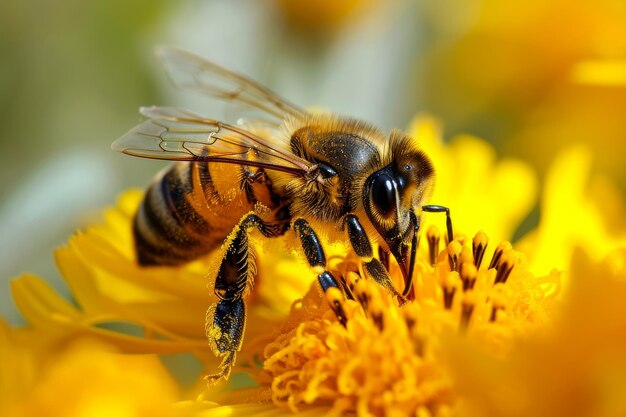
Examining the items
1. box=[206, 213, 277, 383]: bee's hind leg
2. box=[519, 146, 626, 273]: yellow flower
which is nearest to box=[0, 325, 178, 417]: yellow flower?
box=[206, 213, 277, 383]: bee's hind leg

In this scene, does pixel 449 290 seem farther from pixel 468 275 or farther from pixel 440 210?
pixel 440 210

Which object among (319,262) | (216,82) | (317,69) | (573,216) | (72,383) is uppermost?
(317,69)

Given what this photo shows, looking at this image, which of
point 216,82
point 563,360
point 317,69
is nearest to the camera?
point 563,360

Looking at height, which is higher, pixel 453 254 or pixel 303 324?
pixel 453 254

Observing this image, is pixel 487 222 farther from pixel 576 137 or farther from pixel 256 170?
pixel 576 137

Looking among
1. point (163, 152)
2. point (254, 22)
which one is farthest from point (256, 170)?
point (254, 22)

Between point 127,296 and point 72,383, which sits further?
point 127,296

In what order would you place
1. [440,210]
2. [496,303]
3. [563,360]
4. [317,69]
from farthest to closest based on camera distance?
[317,69]
[440,210]
[496,303]
[563,360]

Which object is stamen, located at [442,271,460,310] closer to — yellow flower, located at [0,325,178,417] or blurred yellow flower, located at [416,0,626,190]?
yellow flower, located at [0,325,178,417]

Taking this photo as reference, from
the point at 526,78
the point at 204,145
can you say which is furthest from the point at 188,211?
the point at 526,78
